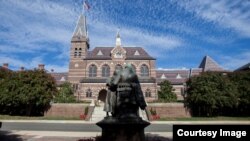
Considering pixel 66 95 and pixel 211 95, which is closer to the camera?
pixel 211 95

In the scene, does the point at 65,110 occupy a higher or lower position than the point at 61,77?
lower

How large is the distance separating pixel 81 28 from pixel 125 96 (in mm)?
54543

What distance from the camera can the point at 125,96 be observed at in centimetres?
923

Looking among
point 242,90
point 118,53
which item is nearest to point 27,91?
point 118,53

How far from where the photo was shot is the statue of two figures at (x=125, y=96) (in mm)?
9195

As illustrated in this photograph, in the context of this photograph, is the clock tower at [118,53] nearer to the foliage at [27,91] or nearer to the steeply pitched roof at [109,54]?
the steeply pitched roof at [109,54]

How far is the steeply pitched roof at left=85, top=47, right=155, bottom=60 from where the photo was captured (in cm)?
5744

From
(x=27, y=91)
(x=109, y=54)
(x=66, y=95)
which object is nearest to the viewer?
(x=27, y=91)

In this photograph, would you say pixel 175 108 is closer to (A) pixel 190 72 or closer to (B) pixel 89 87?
(B) pixel 89 87

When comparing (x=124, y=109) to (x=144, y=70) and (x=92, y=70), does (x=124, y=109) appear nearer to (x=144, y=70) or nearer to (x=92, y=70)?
(x=144, y=70)

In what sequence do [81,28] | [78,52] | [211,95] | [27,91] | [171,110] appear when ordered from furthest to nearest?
[81,28], [78,52], [171,110], [27,91], [211,95]

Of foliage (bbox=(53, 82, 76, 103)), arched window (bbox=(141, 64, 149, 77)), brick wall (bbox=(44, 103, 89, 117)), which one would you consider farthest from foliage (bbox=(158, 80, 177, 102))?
brick wall (bbox=(44, 103, 89, 117))

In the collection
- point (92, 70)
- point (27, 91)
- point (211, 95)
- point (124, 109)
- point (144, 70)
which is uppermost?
point (92, 70)

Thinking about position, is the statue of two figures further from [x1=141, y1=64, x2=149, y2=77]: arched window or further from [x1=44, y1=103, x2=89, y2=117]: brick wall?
[x1=141, y1=64, x2=149, y2=77]: arched window
